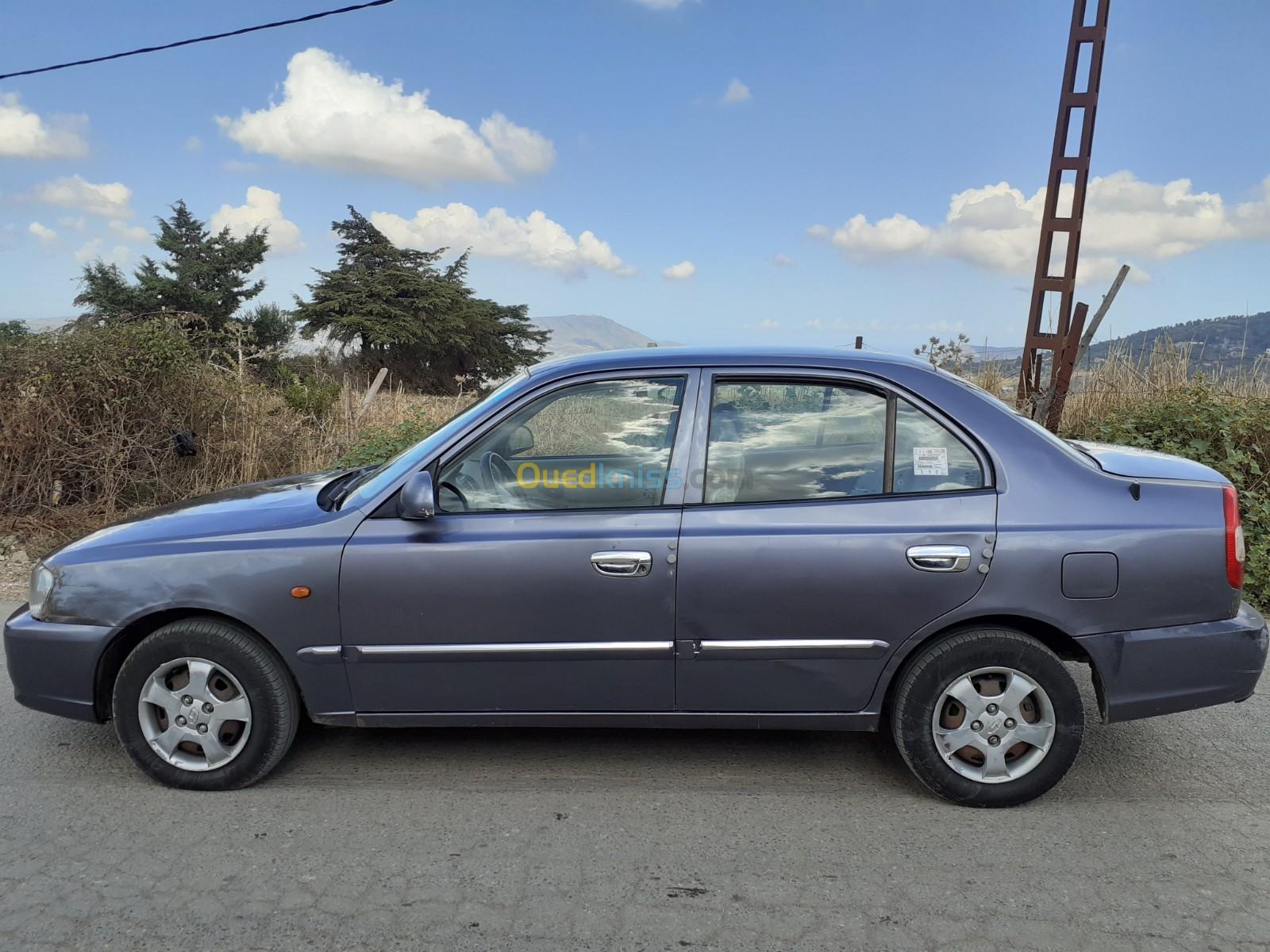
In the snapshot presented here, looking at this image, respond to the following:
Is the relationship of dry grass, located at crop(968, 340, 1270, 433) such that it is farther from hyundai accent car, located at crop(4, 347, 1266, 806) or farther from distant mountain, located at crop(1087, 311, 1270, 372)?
hyundai accent car, located at crop(4, 347, 1266, 806)

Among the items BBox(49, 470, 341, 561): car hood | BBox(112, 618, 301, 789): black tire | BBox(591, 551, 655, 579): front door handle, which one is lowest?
BBox(112, 618, 301, 789): black tire

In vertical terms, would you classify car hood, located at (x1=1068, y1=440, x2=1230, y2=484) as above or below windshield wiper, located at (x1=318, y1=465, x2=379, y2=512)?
above

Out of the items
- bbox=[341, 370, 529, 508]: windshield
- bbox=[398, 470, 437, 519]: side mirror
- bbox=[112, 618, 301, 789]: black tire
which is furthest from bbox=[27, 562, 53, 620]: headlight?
bbox=[398, 470, 437, 519]: side mirror

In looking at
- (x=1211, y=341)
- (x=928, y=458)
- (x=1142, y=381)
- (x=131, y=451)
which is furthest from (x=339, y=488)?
(x=1211, y=341)

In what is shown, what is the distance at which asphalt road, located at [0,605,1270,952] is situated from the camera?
2.76 meters

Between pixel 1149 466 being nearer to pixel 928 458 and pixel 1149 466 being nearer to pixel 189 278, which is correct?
pixel 928 458

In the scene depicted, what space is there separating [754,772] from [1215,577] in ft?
6.02

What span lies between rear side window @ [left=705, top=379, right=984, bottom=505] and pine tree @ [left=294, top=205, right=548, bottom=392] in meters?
47.3

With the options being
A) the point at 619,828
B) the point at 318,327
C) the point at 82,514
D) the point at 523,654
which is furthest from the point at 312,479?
the point at 318,327

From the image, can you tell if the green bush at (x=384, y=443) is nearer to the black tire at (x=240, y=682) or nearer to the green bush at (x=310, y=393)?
the green bush at (x=310, y=393)

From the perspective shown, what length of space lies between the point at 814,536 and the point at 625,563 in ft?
2.24

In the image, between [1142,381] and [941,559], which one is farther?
[1142,381]

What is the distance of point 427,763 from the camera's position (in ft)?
12.7

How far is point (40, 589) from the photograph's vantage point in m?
3.74
